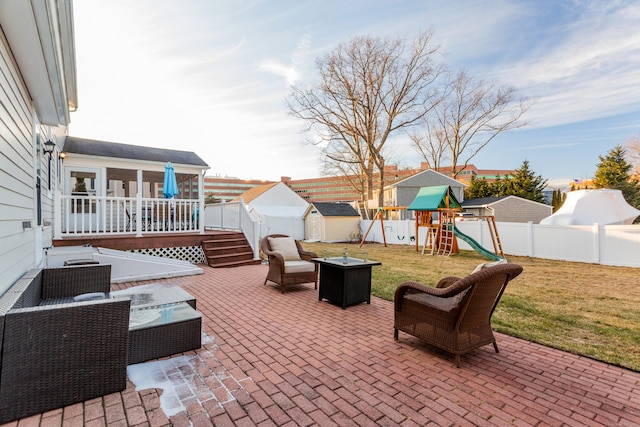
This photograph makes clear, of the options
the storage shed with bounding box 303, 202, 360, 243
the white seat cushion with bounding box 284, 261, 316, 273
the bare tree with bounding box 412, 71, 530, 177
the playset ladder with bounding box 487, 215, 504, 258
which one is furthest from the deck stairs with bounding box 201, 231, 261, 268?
the bare tree with bounding box 412, 71, 530, 177

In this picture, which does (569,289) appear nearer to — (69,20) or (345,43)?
(69,20)

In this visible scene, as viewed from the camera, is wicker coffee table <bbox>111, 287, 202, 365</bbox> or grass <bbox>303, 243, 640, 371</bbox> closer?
wicker coffee table <bbox>111, 287, 202, 365</bbox>

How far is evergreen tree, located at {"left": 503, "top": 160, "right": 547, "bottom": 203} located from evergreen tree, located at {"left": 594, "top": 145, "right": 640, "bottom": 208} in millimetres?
3757

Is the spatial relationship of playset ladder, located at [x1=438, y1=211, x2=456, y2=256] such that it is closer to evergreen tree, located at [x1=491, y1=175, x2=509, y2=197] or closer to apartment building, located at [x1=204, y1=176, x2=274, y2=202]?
evergreen tree, located at [x1=491, y1=175, x2=509, y2=197]

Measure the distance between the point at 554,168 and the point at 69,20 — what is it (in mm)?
32965

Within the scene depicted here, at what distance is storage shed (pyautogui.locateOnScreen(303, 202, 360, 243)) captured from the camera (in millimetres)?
19297

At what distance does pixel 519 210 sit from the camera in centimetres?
2353

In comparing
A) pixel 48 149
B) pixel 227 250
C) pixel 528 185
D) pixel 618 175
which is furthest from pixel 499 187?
pixel 48 149

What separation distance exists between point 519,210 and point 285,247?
23879 millimetres

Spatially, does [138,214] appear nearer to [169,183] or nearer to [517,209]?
[169,183]

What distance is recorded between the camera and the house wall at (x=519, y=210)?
2302cm

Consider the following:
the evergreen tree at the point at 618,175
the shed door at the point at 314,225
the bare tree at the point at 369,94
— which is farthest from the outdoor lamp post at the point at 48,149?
the evergreen tree at the point at 618,175

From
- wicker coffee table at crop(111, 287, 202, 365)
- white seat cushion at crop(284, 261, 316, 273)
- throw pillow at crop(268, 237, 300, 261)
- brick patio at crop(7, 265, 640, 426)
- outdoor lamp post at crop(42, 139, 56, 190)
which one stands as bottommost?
brick patio at crop(7, 265, 640, 426)

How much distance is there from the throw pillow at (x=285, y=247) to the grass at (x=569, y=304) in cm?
182
